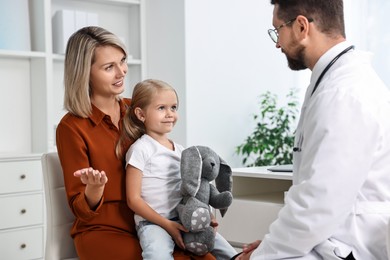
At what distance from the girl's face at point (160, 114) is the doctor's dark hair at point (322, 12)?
0.53 metres

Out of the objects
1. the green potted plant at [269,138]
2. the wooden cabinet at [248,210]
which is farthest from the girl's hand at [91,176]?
the green potted plant at [269,138]

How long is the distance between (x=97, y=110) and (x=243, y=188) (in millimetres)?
1283

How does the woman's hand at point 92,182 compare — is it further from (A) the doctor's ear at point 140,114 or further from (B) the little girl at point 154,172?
(A) the doctor's ear at point 140,114

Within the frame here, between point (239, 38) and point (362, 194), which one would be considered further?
point (239, 38)

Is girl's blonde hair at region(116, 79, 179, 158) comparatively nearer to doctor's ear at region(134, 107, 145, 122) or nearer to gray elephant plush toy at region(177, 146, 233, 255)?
doctor's ear at region(134, 107, 145, 122)

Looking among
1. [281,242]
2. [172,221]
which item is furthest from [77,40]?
[281,242]

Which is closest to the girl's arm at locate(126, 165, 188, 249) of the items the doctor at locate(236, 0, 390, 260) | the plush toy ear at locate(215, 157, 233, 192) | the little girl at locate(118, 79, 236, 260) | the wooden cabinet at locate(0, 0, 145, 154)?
the little girl at locate(118, 79, 236, 260)

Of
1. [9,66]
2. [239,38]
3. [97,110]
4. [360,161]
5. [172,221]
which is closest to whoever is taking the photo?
[360,161]

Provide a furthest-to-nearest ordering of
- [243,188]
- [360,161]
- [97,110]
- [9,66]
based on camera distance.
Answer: [9,66]
[243,188]
[97,110]
[360,161]

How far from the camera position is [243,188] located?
10.2 ft

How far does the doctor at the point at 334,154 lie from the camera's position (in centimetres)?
142

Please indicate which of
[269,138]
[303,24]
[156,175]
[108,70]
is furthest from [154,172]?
[269,138]

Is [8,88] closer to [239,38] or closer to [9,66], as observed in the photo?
[9,66]

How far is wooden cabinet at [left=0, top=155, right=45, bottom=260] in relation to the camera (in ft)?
11.9
